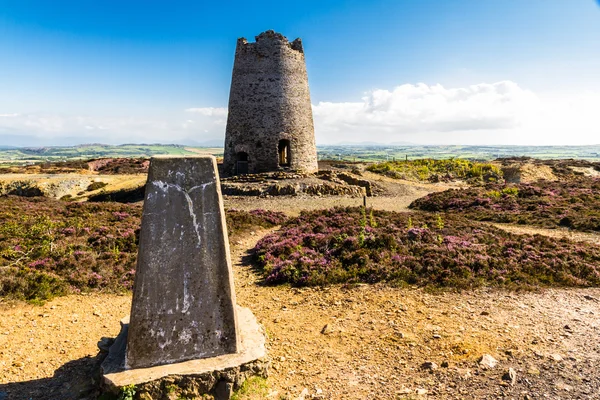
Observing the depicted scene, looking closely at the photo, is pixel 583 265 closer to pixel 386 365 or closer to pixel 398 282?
pixel 398 282

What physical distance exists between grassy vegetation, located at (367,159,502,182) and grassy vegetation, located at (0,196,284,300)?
28047 mm

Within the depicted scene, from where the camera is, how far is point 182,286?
16.0 feet

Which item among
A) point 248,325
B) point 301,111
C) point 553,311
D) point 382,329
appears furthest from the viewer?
point 301,111

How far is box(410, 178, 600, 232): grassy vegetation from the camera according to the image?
681 inches

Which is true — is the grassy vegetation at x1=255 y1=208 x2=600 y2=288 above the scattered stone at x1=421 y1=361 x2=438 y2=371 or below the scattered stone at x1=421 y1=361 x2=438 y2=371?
above

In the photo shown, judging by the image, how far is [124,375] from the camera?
183 inches

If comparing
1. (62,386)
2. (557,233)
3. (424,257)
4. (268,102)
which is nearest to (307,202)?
(268,102)

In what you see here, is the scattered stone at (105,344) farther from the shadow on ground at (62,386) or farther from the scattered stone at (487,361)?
the scattered stone at (487,361)

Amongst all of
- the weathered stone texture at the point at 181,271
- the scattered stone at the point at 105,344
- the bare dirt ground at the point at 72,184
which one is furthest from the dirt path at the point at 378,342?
the bare dirt ground at the point at 72,184

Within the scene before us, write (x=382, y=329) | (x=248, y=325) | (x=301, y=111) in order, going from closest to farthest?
1. (x=248, y=325)
2. (x=382, y=329)
3. (x=301, y=111)

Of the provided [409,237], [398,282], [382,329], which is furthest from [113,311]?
[409,237]

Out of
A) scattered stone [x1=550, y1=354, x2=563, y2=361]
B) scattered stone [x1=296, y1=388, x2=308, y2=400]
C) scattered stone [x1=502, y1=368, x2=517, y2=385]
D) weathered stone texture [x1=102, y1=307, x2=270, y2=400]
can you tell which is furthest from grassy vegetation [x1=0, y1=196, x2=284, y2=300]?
scattered stone [x1=550, y1=354, x2=563, y2=361]

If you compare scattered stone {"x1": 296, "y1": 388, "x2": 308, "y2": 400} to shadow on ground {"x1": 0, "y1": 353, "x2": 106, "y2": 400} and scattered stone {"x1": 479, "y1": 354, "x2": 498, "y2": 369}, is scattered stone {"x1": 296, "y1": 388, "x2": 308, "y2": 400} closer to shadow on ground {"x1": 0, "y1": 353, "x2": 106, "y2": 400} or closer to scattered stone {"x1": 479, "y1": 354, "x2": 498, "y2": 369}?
shadow on ground {"x1": 0, "y1": 353, "x2": 106, "y2": 400}

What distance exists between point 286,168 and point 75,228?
1602 centimetres
